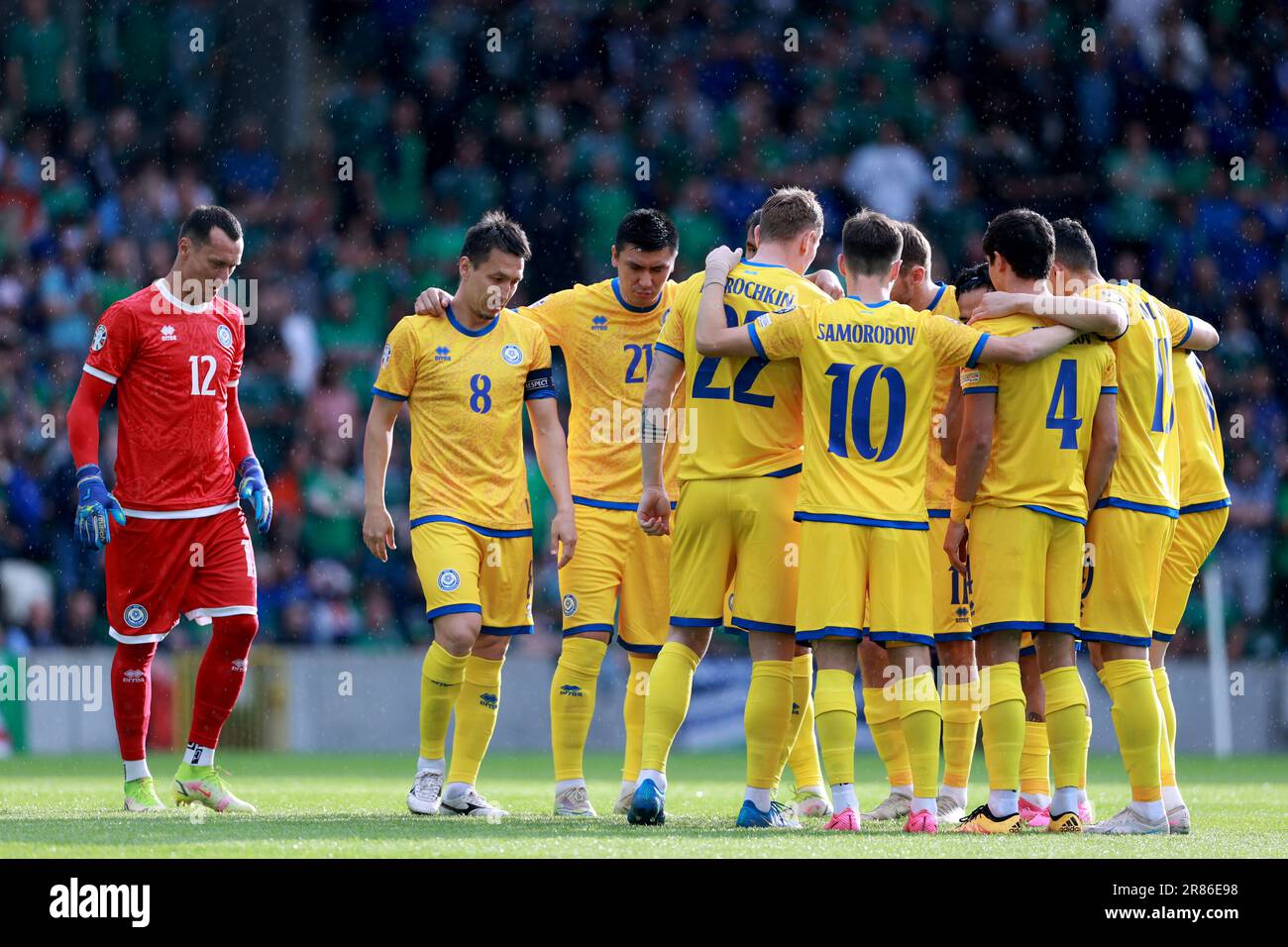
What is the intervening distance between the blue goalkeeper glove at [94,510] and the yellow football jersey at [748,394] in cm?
254

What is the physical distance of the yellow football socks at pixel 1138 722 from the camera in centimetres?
698

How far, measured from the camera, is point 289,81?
1984cm

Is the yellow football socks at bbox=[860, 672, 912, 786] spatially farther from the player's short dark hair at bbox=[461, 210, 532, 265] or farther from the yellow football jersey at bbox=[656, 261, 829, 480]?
the player's short dark hair at bbox=[461, 210, 532, 265]

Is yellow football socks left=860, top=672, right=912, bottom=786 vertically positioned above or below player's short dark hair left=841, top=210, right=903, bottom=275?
below

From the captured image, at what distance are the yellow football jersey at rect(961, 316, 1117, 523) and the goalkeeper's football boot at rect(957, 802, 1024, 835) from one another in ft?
3.94

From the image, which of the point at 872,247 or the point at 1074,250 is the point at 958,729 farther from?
the point at 872,247

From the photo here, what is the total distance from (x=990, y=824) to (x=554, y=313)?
10.2 feet

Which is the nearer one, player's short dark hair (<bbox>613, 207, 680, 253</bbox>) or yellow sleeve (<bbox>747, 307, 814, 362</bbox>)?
yellow sleeve (<bbox>747, 307, 814, 362</bbox>)

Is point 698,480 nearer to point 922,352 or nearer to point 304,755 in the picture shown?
point 922,352

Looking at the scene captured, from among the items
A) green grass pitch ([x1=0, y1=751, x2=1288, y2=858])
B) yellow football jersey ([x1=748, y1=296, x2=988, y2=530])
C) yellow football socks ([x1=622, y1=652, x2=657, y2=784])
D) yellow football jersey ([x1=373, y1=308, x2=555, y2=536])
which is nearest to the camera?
green grass pitch ([x1=0, y1=751, x2=1288, y2=858])

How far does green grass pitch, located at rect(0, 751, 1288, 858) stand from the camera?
19.4 ft

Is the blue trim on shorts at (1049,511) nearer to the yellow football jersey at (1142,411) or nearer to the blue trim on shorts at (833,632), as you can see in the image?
the yellow football jersey at (1142,411)

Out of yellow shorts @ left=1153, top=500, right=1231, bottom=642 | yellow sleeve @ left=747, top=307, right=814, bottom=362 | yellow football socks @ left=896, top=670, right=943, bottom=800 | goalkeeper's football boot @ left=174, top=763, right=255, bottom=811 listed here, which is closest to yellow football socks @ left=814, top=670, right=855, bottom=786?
yellow football socks @ left=896, top=670, right=943, bottom=800
